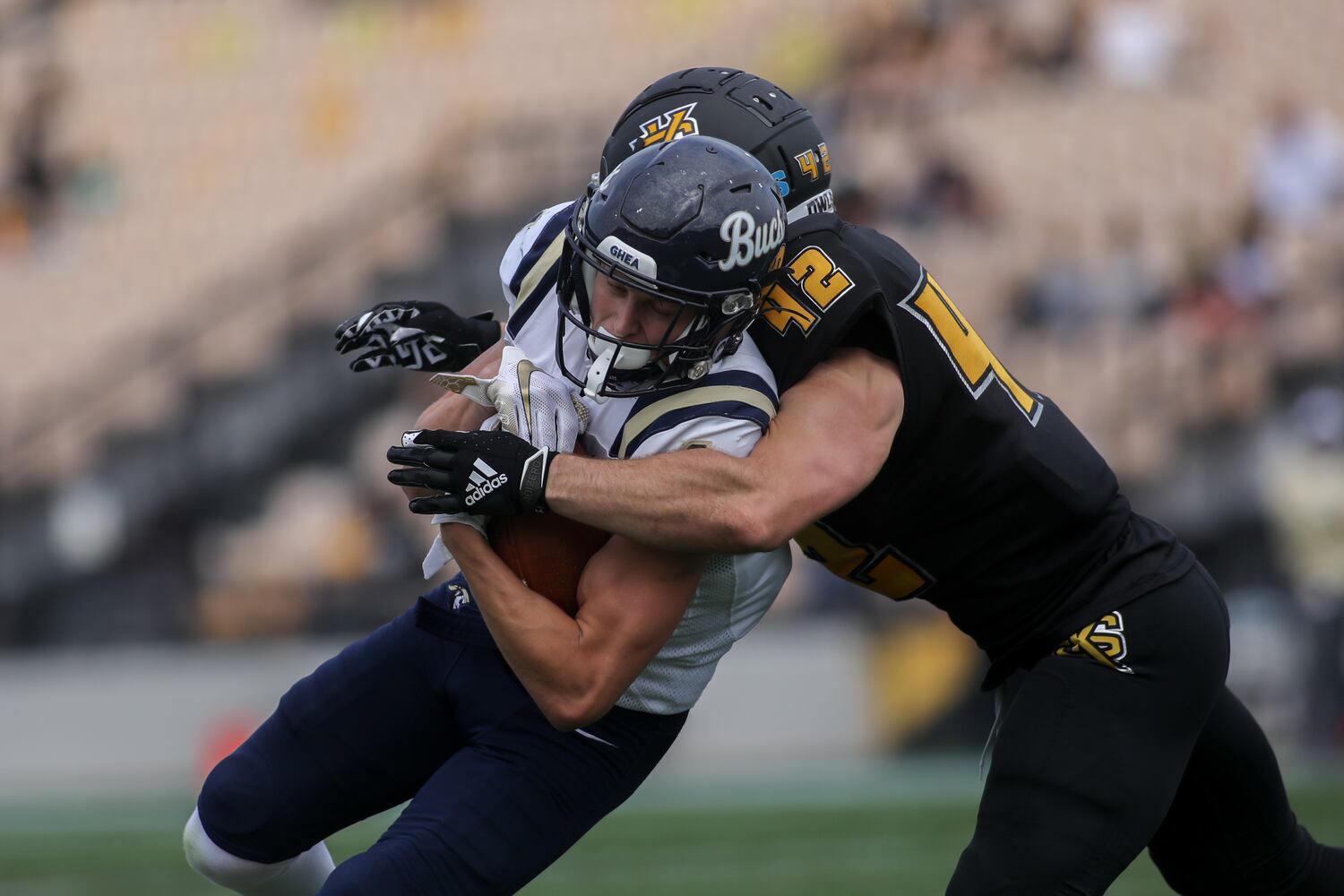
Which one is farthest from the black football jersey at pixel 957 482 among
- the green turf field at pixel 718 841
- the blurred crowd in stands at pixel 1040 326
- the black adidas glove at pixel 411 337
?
the blurred crowd in stands at pixel 1040 326

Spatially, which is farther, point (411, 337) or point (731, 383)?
point (411, 337)

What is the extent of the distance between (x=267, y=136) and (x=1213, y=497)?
7689 mm

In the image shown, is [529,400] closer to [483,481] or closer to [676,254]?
[483,481]

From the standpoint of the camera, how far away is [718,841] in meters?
7.38

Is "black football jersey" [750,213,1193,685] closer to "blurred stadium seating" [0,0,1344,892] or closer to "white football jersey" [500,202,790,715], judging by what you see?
"white football jersey" [500,202,790,715]

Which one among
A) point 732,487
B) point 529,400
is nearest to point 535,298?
point 529,400

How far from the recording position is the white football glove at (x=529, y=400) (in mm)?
3217

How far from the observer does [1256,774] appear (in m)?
3.64

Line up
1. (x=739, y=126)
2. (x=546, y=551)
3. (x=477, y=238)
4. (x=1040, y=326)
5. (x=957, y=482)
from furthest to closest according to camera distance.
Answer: (x=477, y=238) → (x=1040, y=326) → (x=739, y=126) → (x=957, y=482) → (x=546, y=551)

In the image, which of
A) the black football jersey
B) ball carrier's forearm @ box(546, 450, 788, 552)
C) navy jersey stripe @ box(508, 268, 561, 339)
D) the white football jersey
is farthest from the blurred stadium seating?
ball carrier's forearm @ box(546, 450, 788, 552)

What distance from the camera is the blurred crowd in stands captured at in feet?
32.7

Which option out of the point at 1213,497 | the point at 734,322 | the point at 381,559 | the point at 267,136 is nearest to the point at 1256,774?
the point at 734,322

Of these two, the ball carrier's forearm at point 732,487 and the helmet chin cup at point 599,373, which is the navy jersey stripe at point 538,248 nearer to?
the helmet chin cup at point 599,373

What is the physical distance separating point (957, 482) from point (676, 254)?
2.30ft
